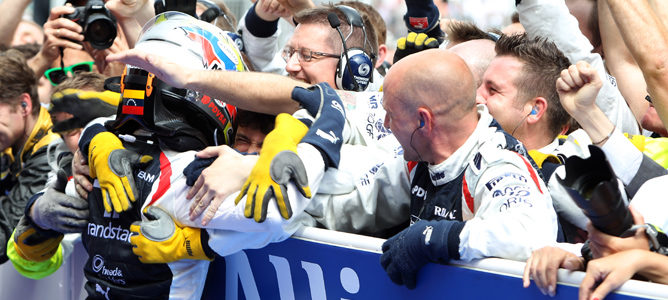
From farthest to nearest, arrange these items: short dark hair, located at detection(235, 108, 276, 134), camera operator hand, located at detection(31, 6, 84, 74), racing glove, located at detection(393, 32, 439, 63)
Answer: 1. camera operator hand, located at detection(31, 6, 84, 74)
2. racing glove, located at detection(393, 32, 439, 63)
3. short dark hair, located at detection(235, 108, 276, 134)

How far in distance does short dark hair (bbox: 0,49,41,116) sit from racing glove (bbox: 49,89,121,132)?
1.35 m

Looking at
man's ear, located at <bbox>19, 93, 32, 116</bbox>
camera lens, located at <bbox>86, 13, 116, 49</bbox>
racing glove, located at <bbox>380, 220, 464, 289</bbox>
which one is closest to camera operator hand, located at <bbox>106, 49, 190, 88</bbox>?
racing glove, located at <bbox>380, 220, 464, 289</bbox>

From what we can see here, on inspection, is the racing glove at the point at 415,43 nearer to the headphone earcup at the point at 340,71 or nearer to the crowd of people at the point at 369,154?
the crowd of people at the point at 369,154

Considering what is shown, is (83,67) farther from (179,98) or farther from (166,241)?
(166,241)

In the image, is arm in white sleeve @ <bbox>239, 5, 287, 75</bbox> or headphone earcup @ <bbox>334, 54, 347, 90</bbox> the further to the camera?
arm in white sleeve @ <bbox>239, 5, 287, 75</bbox>

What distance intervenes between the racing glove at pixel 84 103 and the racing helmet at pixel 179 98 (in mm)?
329

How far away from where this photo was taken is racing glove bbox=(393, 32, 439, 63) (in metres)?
4.07

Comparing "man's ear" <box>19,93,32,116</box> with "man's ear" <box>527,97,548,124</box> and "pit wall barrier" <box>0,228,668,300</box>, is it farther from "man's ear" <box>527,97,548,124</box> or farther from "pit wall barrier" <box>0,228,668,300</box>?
"man's ear" <box>527,97,548,124</box>

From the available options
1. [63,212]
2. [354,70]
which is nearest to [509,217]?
[354,70]

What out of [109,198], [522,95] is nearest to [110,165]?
[109,198]

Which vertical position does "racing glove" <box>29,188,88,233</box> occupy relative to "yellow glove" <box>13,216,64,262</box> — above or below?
above

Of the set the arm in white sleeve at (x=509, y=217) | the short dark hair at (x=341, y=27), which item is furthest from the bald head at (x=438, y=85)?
the short dark hair at (x=341, y=27)

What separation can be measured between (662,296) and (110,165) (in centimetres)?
199

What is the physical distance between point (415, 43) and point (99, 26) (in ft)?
5.67
